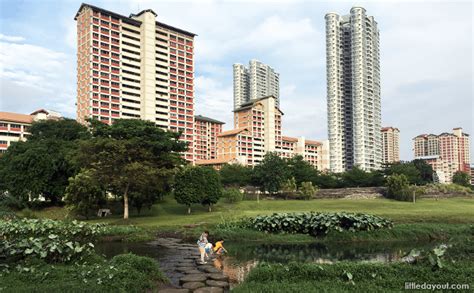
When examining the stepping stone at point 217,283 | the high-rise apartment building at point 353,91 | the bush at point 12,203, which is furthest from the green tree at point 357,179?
the stepping stone at point 217,283

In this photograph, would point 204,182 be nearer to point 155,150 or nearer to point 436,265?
point 155,150

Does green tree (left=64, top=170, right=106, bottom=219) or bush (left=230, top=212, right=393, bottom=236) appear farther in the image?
green tree (left=64, top=170, right=106, bottom=219)

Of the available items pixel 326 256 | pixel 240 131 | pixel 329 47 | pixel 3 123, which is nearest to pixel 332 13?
pixel 329 47

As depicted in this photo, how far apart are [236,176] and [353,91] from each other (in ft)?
304

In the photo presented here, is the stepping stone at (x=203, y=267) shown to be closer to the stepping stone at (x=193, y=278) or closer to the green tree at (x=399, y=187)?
the stepping stone at (x=193, y=278)

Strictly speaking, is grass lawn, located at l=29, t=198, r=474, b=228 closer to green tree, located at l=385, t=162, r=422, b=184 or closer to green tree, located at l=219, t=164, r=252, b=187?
green tree, located at l=219, t=164, r=252, b=187

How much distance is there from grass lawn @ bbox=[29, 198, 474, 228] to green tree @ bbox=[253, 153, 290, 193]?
16.9 metres

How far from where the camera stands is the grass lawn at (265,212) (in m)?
31.8

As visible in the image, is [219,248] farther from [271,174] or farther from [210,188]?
[271,174]

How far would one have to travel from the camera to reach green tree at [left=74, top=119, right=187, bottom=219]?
3378 centimetres

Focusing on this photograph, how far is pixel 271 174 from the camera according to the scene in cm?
6606

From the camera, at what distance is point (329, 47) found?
154m

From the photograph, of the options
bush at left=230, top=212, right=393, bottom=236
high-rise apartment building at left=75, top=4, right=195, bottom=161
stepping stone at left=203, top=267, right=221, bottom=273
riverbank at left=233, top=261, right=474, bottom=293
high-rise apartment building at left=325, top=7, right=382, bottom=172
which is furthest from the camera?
high-rise apartment building at left=325, top=7, right=382, bottom=172

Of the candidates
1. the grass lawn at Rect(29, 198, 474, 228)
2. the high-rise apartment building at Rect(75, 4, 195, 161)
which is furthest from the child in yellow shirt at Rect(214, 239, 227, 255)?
the high-rise apartment building at Rect(75, 4, 195, 161)
